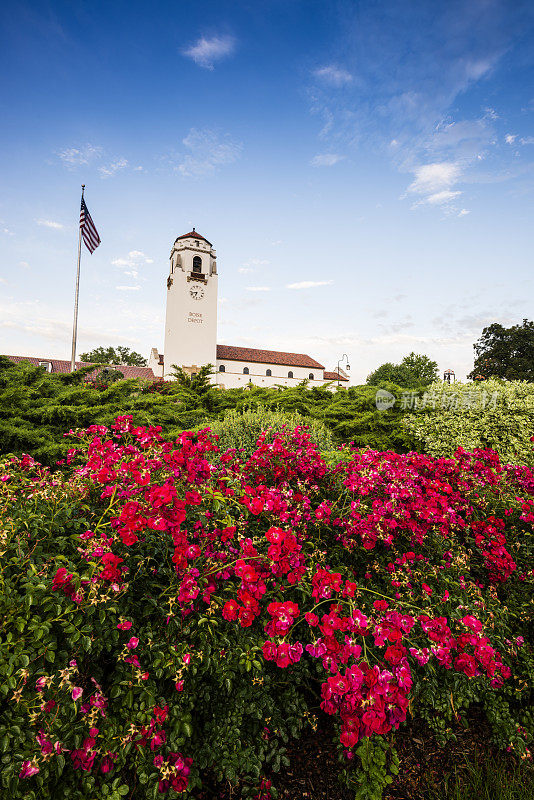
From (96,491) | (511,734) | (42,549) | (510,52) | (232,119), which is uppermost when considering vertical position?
(232,119)

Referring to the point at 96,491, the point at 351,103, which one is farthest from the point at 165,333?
the point at 96,491

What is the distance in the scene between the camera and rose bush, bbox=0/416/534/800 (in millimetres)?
1127

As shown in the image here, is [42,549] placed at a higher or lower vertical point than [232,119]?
lower

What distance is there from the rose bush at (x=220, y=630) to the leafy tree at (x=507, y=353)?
131 ft

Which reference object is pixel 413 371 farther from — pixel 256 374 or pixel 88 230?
pixel 88 230

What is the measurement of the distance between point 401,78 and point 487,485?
7.96 meters

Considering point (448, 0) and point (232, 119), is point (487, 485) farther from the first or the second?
point (232, 119)

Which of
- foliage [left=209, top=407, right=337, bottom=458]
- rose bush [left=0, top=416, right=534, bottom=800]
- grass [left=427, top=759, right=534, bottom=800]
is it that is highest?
foliage [left=209, top=407, right=337, bottom=458]

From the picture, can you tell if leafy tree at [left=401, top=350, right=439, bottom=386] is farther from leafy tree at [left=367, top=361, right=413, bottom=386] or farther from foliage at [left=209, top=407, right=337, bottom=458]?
foliage at [left=209, top=407, right=337, bottom=458]

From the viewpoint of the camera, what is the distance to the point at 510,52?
5867 millimetres

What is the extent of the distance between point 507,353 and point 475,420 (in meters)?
39.1

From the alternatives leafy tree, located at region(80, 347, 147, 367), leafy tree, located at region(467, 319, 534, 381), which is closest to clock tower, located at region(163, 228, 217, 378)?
leafy tree, located at region(80, 347, 147, 367)

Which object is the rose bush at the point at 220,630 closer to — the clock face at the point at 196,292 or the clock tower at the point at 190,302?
the clock tower at the point at 190,302

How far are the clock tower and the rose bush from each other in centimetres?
3623
